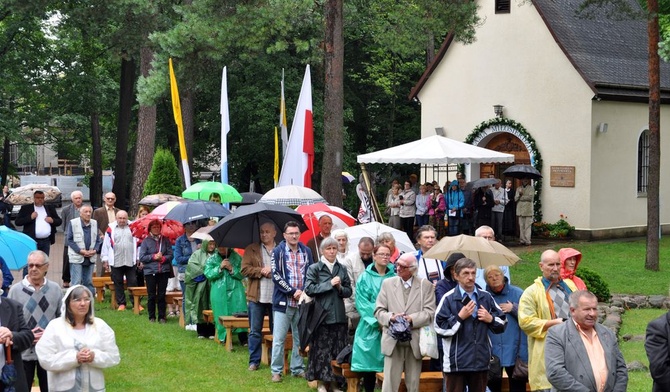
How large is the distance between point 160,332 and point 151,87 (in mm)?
9744

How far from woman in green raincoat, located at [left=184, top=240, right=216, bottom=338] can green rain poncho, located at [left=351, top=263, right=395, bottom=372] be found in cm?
502

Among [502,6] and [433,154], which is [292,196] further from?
[502,6]

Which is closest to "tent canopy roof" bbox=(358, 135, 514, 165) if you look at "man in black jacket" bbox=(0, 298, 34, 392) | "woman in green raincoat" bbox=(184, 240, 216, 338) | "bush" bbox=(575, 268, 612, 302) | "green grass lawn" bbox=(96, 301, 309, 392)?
"bush" bbox=(575, 268, 612, 302)

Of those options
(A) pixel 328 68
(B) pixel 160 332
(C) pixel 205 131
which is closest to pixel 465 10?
(A) pixel 328 68

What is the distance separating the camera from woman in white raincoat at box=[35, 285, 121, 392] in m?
8.94

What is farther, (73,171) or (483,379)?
(73,171)

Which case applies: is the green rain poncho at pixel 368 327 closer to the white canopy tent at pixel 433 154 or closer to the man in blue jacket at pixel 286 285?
the man in blue jacket at pixel 286 285

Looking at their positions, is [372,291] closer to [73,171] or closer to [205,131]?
[205,131]

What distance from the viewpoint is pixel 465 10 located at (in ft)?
82.2

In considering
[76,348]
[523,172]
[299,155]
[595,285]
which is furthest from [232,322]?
[523,172]

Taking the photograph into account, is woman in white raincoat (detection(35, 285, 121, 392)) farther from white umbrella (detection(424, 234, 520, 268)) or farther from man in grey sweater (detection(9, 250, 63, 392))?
white umbrella (detection(424, 234, 520, 268))

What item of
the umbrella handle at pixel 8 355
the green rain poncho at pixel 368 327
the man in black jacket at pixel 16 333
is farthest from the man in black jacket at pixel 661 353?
the umbrella handle at pixel 8 355

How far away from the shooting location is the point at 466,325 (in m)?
9.93

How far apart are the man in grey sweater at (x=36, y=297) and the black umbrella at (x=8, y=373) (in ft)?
2.80
